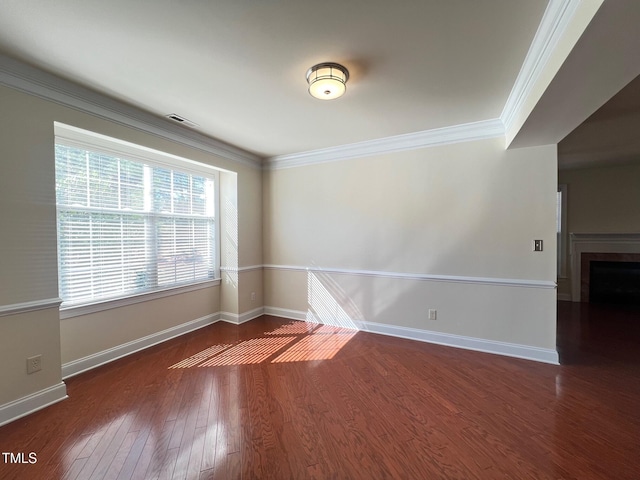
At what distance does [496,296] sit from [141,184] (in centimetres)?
424

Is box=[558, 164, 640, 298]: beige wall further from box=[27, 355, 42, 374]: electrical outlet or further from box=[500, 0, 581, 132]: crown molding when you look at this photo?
box=[27, 355, 42, 374]: electrical outlet

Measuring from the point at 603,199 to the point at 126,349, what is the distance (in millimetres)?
7746

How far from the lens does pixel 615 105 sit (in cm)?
251

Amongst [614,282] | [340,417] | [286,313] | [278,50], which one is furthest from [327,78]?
[614,282]

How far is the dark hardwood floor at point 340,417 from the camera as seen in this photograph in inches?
60.9

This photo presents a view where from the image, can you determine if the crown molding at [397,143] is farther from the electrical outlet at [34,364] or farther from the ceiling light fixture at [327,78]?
the electrical outlet at [34,364]

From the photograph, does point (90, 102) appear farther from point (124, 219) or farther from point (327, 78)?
point (327, 78)

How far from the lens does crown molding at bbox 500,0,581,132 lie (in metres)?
1.37

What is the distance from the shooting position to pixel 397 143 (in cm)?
342

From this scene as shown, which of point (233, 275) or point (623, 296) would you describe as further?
point (623, 296)

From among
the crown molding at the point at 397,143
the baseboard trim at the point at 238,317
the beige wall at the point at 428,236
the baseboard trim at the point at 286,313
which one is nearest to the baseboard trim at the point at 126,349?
the baseboard trim at the point at 238,317

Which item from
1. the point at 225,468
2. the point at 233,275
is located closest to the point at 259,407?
the point at 225,468

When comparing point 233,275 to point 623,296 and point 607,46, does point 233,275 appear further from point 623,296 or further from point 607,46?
point 623,296

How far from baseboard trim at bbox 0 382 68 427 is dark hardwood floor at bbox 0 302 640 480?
0.06 metres
